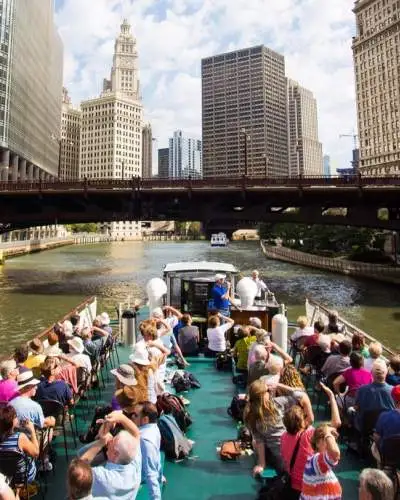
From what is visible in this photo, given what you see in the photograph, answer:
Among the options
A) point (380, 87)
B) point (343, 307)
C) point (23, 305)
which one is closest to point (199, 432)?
point (343, 307)

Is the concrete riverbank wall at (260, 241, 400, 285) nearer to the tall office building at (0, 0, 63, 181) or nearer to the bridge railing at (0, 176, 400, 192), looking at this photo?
the bridge railing at (0, 176, 400, 192)

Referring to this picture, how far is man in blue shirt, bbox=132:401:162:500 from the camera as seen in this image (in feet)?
16.0

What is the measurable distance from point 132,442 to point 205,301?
9.39 meters

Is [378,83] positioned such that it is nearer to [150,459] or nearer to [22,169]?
[22,169]

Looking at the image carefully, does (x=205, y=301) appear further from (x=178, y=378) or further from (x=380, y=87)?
(x=380, y=87)

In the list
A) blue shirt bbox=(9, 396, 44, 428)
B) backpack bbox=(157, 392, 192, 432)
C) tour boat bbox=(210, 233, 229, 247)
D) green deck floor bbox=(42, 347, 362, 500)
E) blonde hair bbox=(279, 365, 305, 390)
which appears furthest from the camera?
tour boat bbox=(210, 233, 229, 247)

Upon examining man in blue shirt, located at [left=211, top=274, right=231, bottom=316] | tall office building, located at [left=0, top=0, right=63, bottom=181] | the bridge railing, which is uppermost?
tall office building, located at [left=0, top=0, right=63, bottom=181]

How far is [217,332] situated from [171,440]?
4642 millimetres

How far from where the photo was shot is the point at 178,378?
31.4 ft

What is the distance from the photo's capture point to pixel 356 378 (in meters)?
6.98

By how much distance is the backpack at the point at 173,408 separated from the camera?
7.13 m

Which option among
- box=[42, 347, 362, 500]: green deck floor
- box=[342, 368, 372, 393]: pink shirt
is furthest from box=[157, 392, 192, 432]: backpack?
box=[342, 368, 372, 393]: pink shirt

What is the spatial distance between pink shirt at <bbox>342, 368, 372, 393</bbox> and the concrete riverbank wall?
39.5 metres

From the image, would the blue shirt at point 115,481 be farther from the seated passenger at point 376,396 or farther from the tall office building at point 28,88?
the tall office building at point 28,88
